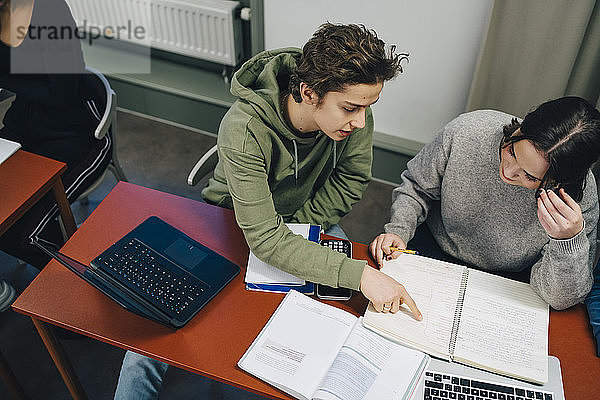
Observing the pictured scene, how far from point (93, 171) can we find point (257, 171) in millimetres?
869

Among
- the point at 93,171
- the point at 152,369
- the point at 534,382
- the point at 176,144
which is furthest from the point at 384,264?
the point at 176,144

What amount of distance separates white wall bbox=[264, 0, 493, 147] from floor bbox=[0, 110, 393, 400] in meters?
0.41

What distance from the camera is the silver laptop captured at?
47.0 inches

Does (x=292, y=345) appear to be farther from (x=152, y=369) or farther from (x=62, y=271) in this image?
(x=62, y=271)

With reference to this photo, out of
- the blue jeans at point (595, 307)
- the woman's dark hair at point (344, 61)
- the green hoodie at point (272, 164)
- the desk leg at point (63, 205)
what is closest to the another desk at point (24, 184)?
the desk leg at point (63, 205)

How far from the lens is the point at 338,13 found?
8.05ft

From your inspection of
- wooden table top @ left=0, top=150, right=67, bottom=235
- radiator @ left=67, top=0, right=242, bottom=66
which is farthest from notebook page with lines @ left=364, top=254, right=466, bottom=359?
radiator @ left=67, top=0, right=242, bottom=66

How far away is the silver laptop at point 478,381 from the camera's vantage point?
3.92 ft

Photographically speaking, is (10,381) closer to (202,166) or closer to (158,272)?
(158,272)

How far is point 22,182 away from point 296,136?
33.5 inches

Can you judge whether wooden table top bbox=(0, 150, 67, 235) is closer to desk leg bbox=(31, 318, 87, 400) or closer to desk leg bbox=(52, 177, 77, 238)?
desk leg bbox=(52, 177, 77, 238)

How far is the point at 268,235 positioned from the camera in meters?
1.37

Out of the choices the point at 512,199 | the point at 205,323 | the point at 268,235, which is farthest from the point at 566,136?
the point at 205,323

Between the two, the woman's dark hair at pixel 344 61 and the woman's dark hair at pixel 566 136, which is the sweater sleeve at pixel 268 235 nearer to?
the woman's dark hair at pixel 344 61
